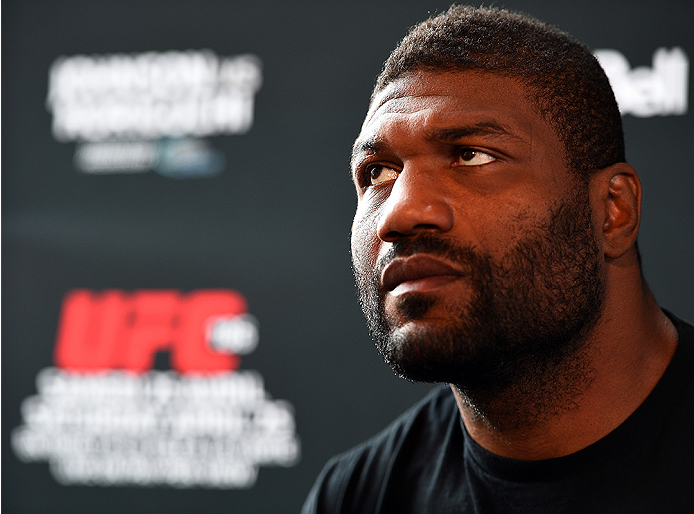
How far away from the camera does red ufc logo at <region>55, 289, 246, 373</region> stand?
1.98 meters

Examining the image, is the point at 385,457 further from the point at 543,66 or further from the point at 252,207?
the point at 252,207

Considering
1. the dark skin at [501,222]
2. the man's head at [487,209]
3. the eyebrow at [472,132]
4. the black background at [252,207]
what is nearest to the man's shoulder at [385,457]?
the dark skin at [501,222]

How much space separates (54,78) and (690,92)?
6.39ft

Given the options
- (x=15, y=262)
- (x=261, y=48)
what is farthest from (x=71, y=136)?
(x=261, y=48)

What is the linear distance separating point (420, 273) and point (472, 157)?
180mm

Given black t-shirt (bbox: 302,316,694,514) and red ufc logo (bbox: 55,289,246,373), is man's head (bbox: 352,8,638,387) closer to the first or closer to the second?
black t-shirt (bbox: 302,316,694,514)

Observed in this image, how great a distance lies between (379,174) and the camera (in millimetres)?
986

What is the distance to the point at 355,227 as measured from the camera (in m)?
1.00

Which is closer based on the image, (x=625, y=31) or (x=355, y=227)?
(x=355, y=227)

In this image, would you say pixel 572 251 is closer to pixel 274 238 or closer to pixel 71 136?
pixel 274 238

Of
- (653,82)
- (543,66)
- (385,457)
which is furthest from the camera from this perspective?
(653,82)

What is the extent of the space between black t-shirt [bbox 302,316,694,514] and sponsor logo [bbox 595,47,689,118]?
3.15 ft

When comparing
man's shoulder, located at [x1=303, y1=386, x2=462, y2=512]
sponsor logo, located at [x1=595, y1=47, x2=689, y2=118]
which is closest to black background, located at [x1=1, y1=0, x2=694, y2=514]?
sponsor logo, located at [x1=595, y1=47, x2=689, y2=118]

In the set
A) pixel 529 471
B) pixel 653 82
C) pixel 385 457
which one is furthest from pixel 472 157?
pixel 653 82
